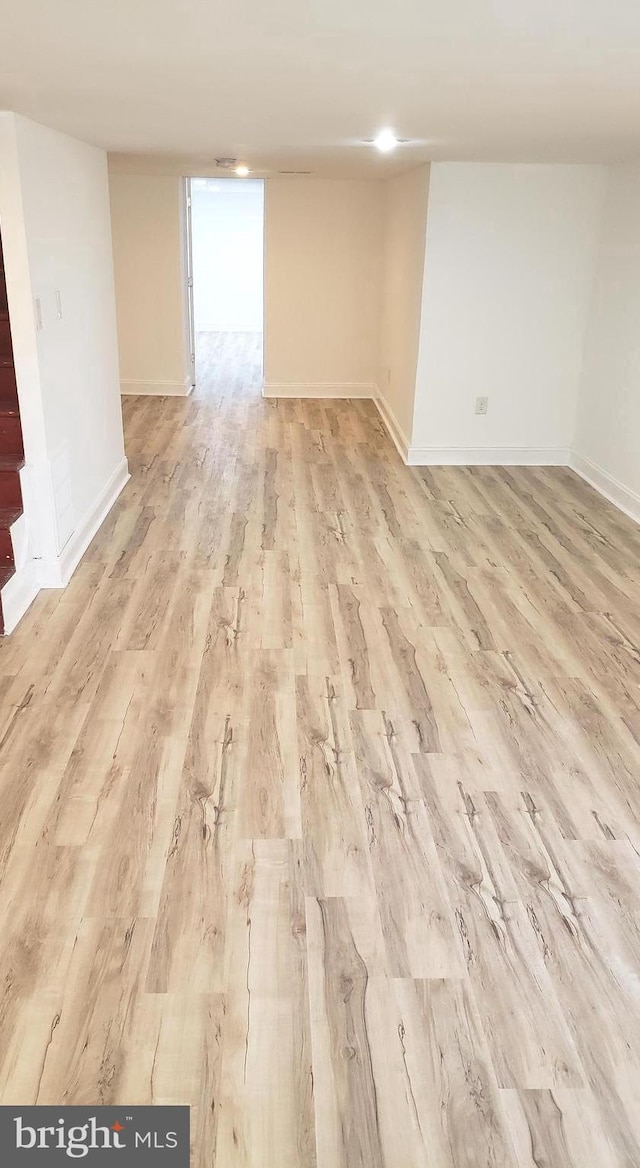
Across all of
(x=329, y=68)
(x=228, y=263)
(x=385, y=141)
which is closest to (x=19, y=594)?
(x=329, y=68)

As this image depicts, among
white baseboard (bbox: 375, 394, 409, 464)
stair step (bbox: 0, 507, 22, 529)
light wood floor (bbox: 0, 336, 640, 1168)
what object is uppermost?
stair step (bbox: 0, 507, 22, 529)

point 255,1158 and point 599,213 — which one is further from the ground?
point 599,213

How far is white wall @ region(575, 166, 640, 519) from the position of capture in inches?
190

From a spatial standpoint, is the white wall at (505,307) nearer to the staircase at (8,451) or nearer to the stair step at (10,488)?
the staircase at (8,451)

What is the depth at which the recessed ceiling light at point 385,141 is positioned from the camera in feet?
11.8

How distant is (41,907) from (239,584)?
203cm

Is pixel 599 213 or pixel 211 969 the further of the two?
pixel 599 213

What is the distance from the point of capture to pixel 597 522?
477 centimetres

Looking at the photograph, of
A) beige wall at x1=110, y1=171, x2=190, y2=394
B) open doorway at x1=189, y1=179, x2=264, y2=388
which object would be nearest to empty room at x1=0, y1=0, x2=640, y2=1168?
beige wall at x1=110, y1=171, x2=190, y2=394

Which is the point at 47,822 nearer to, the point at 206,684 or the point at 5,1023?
the point at 5,1023

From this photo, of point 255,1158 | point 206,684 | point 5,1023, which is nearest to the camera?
point 255,1158

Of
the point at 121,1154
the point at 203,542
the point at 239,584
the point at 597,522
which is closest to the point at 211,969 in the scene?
the point at 121,1154

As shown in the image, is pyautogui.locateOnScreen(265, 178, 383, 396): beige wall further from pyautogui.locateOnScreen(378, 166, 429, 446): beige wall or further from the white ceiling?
the white ceiling

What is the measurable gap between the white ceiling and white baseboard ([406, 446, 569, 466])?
91.1 inches
